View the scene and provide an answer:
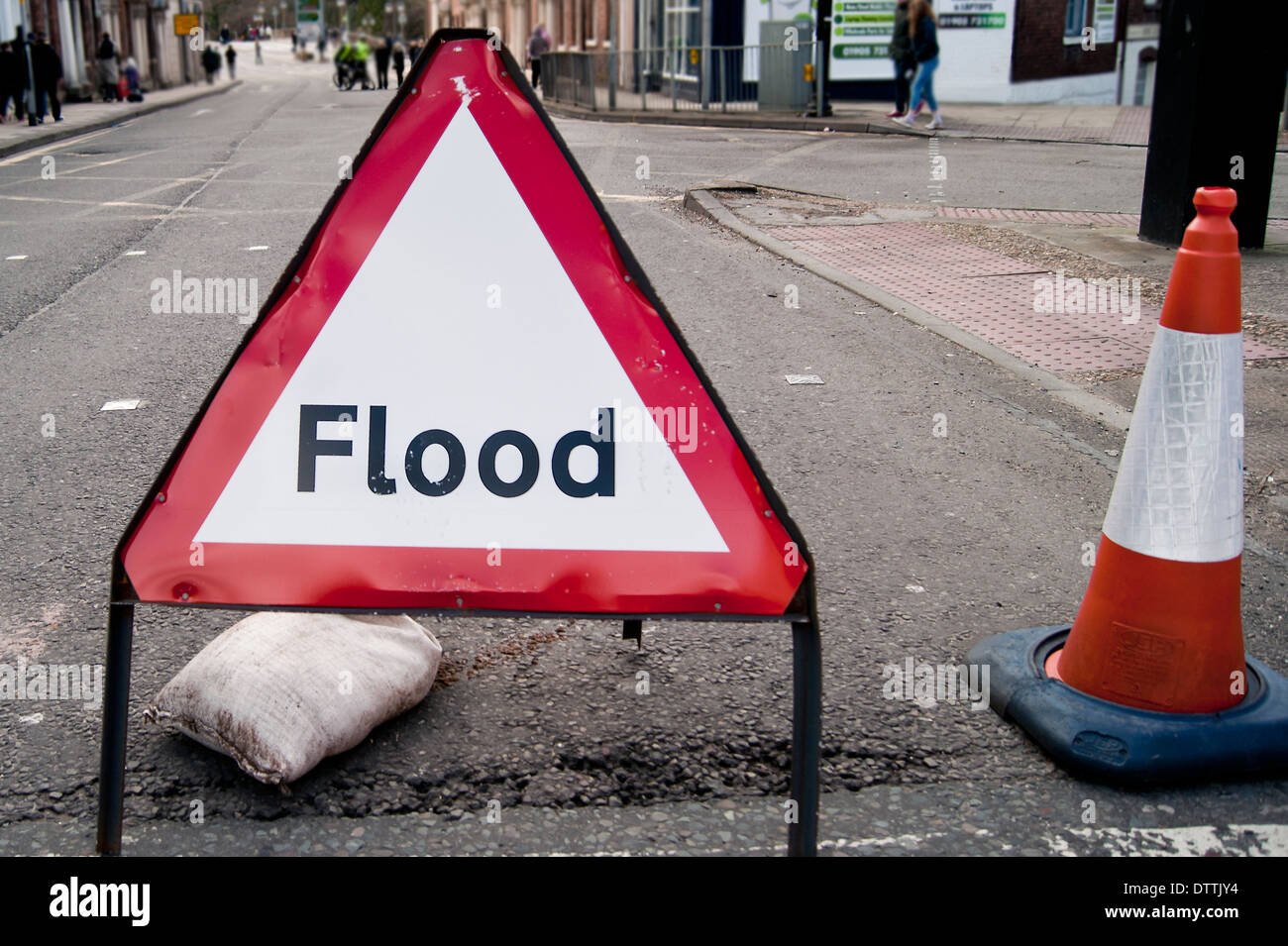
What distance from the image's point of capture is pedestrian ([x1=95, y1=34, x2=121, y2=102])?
124ft

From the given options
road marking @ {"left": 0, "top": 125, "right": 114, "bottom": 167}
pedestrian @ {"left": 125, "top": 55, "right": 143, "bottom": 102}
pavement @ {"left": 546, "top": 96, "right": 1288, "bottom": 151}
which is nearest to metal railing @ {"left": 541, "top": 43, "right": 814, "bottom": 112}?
pavement @ {"left": 546, "top": 96, "right": 1288, "bottom": 151}

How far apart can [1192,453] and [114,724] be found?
2357mm

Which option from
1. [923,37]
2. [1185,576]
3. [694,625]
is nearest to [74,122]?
[923,37]

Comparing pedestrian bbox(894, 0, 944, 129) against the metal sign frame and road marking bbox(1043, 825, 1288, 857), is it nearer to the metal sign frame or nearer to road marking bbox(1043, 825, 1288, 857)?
road marking bbox(1043, 825, 1288, 857)

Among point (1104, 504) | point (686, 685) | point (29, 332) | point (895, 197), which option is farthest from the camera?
point (895, 197)

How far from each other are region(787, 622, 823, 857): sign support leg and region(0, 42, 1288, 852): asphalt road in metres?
0.43

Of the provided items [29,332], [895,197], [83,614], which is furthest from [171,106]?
[83,614]

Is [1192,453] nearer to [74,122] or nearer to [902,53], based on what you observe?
[902,53]

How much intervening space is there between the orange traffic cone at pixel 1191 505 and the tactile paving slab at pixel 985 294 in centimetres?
330

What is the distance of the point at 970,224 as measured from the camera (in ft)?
34.5

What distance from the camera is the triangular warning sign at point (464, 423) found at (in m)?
2.24

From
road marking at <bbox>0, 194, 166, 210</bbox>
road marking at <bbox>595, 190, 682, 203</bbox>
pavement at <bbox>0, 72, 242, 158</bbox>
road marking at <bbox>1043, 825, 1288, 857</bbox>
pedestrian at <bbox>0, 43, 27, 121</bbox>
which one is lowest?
road marking at <bbox>1043, 825, 1288, 857</bbox>

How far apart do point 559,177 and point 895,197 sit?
1071cm
